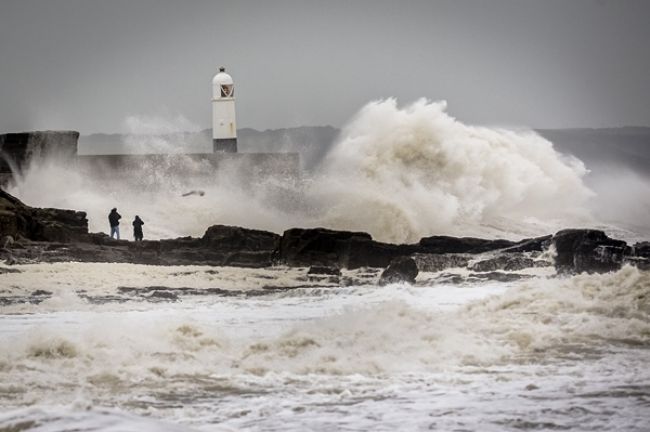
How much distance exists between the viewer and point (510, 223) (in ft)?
71.0

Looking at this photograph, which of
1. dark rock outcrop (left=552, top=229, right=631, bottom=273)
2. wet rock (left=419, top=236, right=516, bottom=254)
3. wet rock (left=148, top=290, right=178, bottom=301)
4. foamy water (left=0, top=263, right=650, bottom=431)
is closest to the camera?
foamy water (left=0, top=263, right=650, bottom=431)

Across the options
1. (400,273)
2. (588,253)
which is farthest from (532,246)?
(400,273)

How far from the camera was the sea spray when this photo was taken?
781 inches

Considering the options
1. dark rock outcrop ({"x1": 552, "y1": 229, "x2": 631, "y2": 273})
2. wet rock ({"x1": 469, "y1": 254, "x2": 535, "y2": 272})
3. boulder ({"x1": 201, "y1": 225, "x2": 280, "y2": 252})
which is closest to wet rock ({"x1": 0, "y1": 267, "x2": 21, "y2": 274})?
boulder ({"x1": 201, "y1": 225, "x2": 280, "y2": 252})

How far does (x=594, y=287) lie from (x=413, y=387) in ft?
14.5

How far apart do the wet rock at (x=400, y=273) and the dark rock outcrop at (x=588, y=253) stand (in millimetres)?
1682

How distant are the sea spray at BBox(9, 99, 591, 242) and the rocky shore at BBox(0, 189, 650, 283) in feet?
10.3

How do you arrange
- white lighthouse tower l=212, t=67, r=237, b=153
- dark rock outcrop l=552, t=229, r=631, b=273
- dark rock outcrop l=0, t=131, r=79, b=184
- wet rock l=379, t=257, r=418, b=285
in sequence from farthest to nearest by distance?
1. white lighthouse tower l=212, t=67, r=237, b=153
2. dark rock outcrop l=0, t=131, r=79, b=184
3. dark rock outcrop l=552, t=229, r=631, b=273
4. wet rock l=379, t=257, r=418, b=285

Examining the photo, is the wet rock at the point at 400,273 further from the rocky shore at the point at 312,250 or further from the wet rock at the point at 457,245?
the wet rock at the point at 457,245

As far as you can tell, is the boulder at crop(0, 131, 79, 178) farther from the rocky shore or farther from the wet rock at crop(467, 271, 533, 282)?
the wet rock at crop(467, 271, 533, 282)

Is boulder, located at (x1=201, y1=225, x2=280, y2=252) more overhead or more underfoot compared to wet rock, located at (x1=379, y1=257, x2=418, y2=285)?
more overhead

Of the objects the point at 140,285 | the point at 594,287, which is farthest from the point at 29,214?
the point at 594,287

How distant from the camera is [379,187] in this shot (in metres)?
21.4

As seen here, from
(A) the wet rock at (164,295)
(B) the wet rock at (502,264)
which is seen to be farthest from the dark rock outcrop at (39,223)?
(B) the wet rock at (502,264)
